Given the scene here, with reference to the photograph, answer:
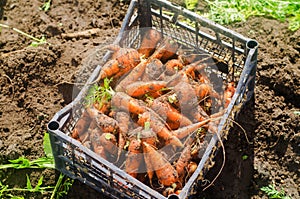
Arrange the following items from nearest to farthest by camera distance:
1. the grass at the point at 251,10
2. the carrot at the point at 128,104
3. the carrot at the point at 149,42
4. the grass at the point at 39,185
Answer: the carrot at the point at 128,104
the grass at the point at 39,185
the carrot at the point at 149,42
the grass at the point at 251,10

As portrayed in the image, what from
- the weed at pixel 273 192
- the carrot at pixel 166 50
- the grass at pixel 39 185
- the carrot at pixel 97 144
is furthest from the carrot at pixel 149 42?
the weed at pixel 273 192

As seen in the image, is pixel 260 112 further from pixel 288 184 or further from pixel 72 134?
pixel 72 134

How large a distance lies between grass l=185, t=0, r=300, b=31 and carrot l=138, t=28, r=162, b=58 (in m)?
0.72

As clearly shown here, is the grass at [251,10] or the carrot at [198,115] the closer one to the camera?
the carrot at [198,115]

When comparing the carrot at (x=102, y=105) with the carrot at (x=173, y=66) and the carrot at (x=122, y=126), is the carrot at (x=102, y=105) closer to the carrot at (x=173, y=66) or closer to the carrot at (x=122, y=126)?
the carrot at (x=122, y=126)

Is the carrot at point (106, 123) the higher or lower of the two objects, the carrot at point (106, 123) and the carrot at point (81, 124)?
the higher

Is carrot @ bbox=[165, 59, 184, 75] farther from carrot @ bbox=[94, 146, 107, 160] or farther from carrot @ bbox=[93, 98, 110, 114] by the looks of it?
carrot @ bbox=[94, 146, 107, 160]

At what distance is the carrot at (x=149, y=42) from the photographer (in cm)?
453

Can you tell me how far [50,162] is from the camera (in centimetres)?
448

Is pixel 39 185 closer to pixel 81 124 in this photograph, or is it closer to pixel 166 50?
pixel 81 124

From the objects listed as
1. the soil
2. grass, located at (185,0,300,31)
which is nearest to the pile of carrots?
the soil

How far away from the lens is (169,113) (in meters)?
4.15

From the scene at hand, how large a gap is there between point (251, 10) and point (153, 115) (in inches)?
60.8

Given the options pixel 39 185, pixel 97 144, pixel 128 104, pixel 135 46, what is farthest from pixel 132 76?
pixel 39 185
